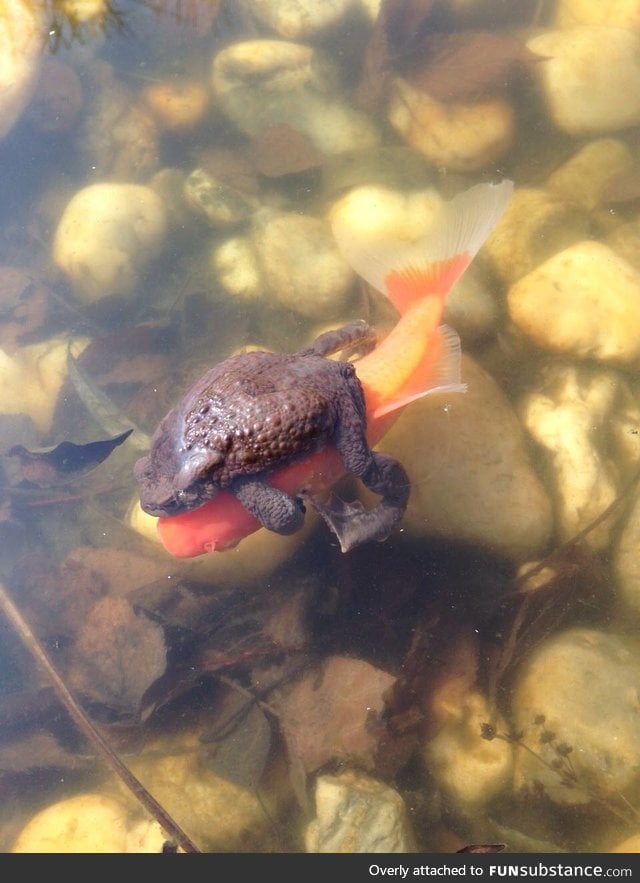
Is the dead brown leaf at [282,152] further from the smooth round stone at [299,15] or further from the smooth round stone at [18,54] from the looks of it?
the smooth round stone at [18,54]

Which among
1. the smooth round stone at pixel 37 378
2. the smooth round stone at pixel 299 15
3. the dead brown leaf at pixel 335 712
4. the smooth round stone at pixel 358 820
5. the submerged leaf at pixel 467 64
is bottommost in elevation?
the smooth round stone at pixel 358 820

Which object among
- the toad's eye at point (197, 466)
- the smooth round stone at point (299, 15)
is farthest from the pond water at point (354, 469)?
the smooth round stone at point (299, 15)

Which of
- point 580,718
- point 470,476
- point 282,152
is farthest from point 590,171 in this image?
point 580,718

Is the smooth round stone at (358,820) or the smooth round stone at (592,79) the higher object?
the smooth round stone at (592,79)

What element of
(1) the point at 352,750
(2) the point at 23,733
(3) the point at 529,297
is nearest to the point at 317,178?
(3) the point at 529,297

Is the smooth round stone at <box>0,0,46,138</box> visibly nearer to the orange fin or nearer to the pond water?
the pond water

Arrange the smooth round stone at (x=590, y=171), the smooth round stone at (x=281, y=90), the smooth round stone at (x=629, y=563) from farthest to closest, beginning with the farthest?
the smooth round stone at (x=281, y=90) < the smooth round stone at (x=590, y=171) < the smooth round stone at (x=629, y=563)
